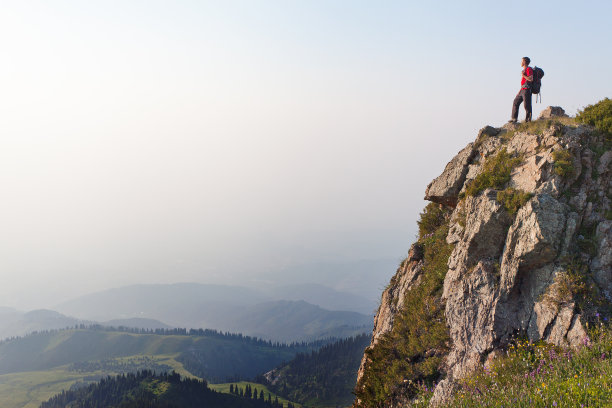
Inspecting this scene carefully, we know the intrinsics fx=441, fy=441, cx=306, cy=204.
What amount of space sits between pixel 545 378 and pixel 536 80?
17.0 m

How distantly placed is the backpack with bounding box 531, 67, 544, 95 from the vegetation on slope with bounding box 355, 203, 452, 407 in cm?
894

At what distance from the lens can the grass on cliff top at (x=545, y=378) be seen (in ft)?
32.4

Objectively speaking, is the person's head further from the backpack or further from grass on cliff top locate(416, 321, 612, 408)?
grass on cliff top locate(416, 321, 612, 408)

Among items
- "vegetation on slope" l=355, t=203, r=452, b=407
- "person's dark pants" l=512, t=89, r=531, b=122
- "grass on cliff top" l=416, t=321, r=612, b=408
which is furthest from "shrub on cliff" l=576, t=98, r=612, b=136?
"grass on cliff top" l=416, t=321, r=612, b=408

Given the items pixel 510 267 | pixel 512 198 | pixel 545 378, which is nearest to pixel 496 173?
pixel 512 198

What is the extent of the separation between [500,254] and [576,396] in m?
7.84

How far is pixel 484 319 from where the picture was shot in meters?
16.2

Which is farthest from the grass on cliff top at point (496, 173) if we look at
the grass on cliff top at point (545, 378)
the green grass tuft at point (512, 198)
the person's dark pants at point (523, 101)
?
the grass on cliff top at point (545, 378)

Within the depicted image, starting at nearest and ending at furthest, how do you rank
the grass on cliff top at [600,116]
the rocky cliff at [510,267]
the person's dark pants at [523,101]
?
the rocky cliff at [510,267] < the grass on cliff top at [600,116] < the person's dark pants at [523,101]

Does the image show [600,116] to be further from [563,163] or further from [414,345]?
[414,345]

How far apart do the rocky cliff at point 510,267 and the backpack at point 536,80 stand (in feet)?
9.45

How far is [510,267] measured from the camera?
16.2 m

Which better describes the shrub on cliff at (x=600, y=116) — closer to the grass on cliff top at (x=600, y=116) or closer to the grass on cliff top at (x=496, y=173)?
the grass on cliff top at (x=600, y=116)

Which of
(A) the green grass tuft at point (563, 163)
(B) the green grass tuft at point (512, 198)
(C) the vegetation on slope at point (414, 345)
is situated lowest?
(C) the vegetation on slope at point (414, 345)
